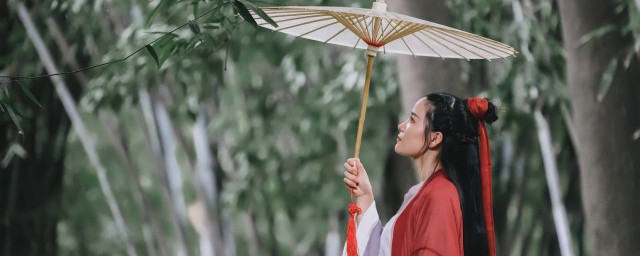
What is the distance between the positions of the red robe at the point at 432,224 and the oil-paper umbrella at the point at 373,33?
0.35 ft

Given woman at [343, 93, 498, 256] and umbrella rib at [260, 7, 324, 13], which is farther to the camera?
umbrella rib at [260, 7, 324, 13]

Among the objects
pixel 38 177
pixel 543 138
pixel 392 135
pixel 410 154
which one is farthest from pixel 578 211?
pixel 410 154

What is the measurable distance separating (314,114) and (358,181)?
364 cm

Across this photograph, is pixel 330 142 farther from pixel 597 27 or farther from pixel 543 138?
pixel 597 27

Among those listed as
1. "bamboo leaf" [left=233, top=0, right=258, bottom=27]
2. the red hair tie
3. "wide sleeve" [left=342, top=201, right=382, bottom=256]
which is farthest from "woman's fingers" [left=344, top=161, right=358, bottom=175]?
"bamboo leaf" [left=233, top=0, right=258, bottom=27]

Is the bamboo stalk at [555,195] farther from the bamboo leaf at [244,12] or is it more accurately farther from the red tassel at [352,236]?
the bamboo leaf at [244,12]

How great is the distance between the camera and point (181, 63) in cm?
630

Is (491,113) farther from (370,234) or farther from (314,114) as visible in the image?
(314,114)

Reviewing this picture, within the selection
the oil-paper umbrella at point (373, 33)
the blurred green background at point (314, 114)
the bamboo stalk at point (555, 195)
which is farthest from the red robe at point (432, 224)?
the bamboo stalk at point (555, 195)

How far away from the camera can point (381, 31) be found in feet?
11.2

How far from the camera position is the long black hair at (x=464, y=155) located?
10.4ft

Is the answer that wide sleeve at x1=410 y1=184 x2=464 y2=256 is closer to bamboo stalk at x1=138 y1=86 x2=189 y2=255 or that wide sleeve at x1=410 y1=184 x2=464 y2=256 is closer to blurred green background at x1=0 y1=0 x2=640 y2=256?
blurred green background at x1=0 y1=0 x2=640 y2=256

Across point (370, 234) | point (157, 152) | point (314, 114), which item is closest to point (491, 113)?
point (370, 234)

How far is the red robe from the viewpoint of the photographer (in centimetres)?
311
